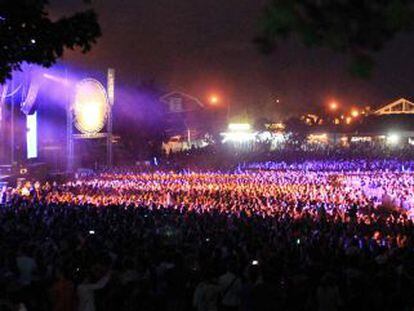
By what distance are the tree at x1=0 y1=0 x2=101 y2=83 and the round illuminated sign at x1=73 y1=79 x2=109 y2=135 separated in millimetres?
27145

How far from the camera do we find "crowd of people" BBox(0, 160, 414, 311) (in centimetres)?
768

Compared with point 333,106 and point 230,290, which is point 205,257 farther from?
point 333,106

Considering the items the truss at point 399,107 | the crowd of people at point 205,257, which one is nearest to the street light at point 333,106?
the truss at point 399,107

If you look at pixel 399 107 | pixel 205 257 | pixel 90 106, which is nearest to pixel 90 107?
pixel 90 106

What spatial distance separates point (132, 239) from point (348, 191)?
15056mm

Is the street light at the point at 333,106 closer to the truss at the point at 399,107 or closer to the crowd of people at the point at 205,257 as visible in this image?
the truss at the point at 399,107

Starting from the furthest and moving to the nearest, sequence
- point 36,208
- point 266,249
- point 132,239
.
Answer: point 36,208 < point 132,239 < point 266,249

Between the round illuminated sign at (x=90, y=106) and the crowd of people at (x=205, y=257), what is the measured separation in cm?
1465

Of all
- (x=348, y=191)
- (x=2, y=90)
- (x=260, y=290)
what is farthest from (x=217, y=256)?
(x=2, y=90)

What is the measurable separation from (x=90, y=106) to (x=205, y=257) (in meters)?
27.6

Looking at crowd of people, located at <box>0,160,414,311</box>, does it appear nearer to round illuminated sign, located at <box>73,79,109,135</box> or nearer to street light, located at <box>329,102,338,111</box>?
round illuminated sign, located at <box>73,79,109,135</box>

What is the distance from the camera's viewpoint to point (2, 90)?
3044 centimetres

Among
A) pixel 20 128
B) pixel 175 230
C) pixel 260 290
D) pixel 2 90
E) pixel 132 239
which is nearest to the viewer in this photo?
pixel 260 290

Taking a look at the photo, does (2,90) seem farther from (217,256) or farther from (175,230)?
(217,256)
